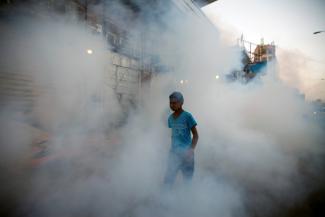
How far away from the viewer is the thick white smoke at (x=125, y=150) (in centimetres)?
215

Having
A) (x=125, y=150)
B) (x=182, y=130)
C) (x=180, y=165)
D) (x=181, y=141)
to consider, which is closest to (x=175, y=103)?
(x=182, y=130)

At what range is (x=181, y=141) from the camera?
2.13m

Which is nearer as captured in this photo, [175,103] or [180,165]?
[175,103]

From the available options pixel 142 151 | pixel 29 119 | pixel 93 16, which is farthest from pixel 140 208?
pixel 93 16

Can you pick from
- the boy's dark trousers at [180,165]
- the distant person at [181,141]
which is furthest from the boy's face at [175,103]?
the boy's dark trousers at [180,165]

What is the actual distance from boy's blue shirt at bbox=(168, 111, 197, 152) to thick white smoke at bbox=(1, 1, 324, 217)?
1.63ft

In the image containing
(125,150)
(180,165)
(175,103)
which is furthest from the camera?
(125,150)

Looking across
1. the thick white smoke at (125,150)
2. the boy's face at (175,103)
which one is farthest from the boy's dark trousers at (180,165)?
the boy's face at (175,103)

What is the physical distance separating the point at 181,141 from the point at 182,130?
0.13 metres

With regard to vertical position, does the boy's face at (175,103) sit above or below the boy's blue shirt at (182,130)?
above

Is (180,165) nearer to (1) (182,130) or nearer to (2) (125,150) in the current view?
(1) (182,130)

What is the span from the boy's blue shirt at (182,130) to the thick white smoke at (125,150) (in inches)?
19.6

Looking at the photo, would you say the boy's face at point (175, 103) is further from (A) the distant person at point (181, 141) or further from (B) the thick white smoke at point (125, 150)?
(B) the thick white smoke at point (125, 150)

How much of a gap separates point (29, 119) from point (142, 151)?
7.14ft
